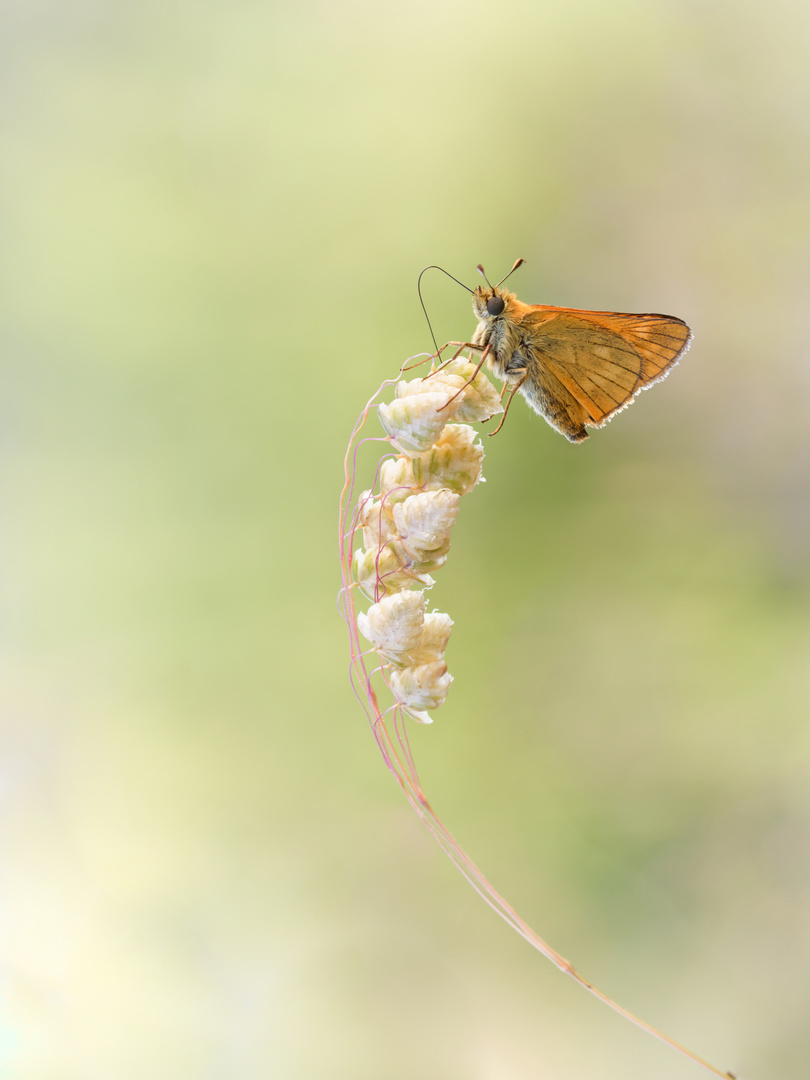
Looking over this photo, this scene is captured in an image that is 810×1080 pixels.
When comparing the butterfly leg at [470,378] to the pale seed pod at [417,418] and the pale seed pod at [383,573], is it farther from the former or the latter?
the pale seed pod at [383,573]

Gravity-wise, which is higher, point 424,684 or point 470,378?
point 470,378

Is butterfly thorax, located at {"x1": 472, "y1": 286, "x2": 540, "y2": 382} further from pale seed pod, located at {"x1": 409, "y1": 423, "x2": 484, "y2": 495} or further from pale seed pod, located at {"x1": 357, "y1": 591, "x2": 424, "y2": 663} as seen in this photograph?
pale seed pod, located at {"x1": 357, "y1": 591, "x2": 424, "y2": 663}

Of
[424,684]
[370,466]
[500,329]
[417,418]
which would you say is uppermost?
[370,466]

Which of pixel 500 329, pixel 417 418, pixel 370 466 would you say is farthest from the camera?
pixel 370 466

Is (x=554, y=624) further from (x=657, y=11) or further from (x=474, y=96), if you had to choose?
(x=657, y=11)

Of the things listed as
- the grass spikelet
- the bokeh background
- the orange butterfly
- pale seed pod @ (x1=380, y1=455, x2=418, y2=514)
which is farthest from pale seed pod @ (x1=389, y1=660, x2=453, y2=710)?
the bokeh background

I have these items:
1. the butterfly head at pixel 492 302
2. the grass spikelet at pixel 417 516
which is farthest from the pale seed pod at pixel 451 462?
the butterfly head at pixel 492 302

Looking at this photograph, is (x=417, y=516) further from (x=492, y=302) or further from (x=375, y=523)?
(x=492, y=302)

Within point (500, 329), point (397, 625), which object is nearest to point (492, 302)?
point (500, 329)

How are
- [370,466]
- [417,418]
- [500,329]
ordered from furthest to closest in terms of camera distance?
[370,466], [500,329], [417,418]
